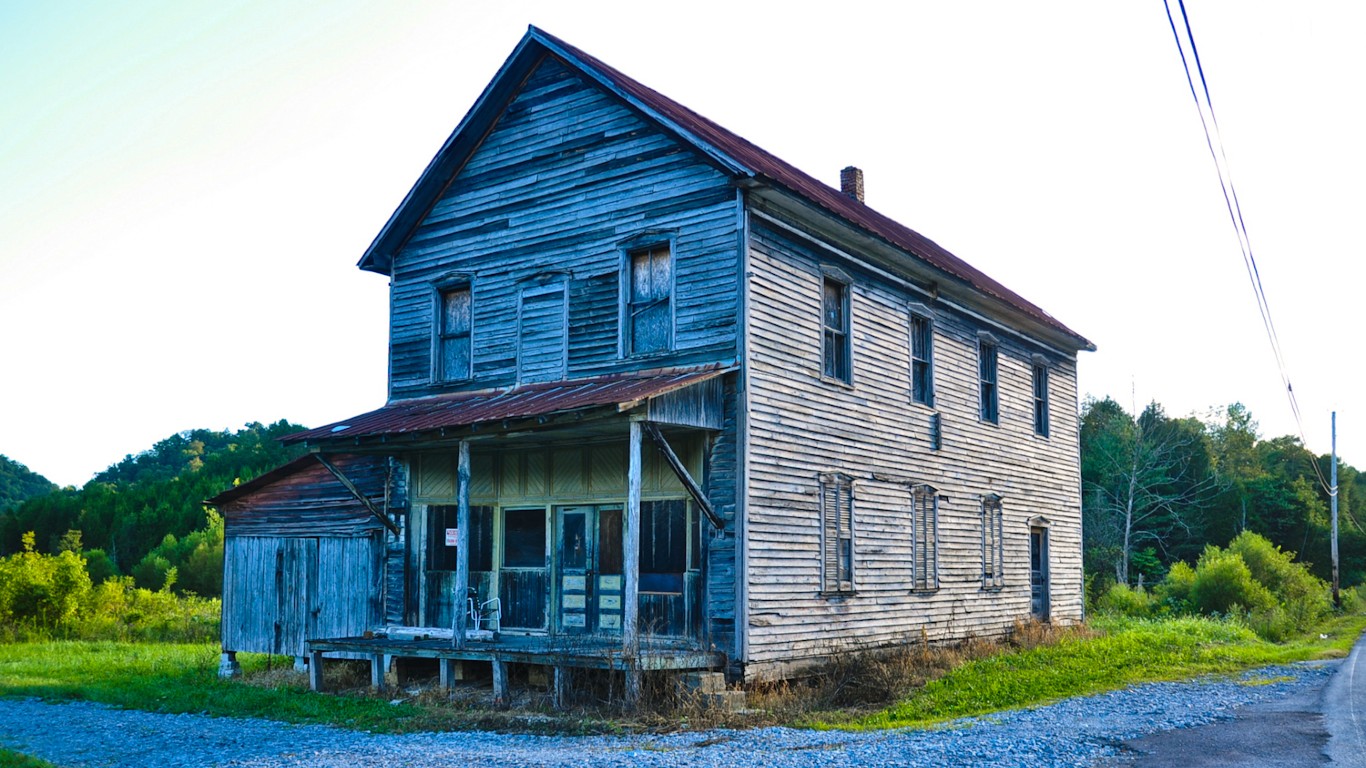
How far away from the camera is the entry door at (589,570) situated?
15.6 m

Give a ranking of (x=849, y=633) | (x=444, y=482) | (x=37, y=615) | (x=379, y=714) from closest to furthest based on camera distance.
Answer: (x=379, y=714)
(x=849, y=633)
(x=444, y=482)
(x=37, y=615)

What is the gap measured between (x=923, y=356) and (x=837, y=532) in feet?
14.1

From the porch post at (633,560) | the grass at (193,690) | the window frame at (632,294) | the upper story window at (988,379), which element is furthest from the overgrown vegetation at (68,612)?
the upper story window at (988,379)

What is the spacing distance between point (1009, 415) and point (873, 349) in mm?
5610

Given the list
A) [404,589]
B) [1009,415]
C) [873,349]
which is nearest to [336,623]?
[404,589]

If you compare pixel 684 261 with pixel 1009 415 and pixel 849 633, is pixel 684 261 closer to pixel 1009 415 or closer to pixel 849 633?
pixel 849 633

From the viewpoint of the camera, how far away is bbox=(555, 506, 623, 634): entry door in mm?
15633

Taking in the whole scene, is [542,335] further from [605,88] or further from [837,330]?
[837,330]

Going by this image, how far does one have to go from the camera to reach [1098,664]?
17.9 metres

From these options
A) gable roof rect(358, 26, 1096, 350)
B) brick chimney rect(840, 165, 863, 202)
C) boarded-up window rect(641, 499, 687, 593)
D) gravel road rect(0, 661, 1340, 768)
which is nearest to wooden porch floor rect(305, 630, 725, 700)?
boarded-up window rect(641, 499, 687, 593)

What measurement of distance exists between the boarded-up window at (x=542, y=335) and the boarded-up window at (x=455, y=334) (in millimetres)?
1272

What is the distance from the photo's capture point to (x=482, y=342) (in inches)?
696

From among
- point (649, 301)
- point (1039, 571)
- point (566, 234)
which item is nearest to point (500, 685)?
point (649, 301)

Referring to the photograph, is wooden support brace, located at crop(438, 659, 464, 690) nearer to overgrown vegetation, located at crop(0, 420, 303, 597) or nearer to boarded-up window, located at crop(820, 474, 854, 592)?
boarded-up window, located at crop(820, 474, 854, 592)
